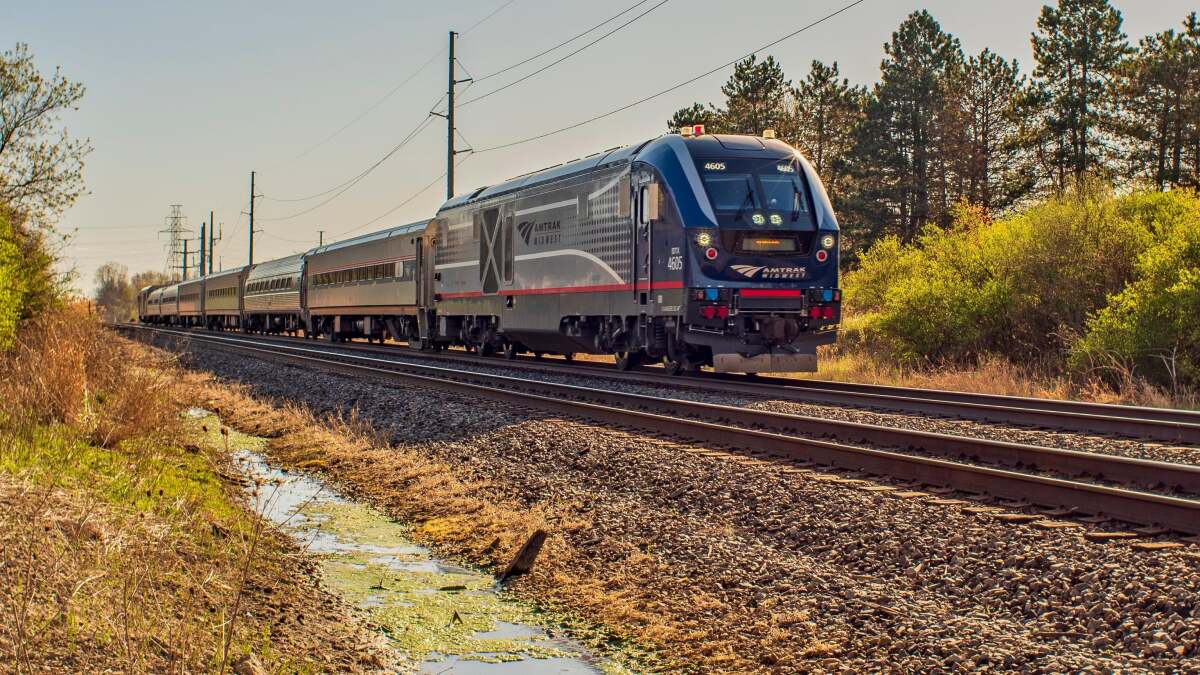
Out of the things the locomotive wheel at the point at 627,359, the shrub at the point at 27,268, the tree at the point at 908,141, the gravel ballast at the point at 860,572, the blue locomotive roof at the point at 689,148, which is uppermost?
the tree at the point at 908,141

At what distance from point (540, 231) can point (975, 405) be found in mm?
10275

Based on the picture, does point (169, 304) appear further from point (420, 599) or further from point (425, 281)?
point (420, 599)

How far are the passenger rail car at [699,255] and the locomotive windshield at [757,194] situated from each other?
15mm

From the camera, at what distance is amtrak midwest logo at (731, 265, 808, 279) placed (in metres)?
16.7

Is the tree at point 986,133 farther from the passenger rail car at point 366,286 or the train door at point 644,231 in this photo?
the train door at point 644,231

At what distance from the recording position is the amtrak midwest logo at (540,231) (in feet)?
67.1

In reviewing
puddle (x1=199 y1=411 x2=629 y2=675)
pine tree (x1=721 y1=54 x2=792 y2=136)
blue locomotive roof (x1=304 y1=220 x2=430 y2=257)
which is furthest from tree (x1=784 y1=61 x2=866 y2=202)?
puddle (x1=199 y1=411 x2=629 y2=675)

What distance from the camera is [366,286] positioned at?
3531 centimetres

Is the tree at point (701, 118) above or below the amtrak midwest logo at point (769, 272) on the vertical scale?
above

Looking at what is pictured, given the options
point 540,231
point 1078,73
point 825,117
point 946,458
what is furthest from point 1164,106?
point 946,458

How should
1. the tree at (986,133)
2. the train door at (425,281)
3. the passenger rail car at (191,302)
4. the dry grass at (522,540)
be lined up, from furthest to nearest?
the passenger rail car at (191,302) < the tree at (986,133) < the train door at (425,281) < the dry grass at (522,540)

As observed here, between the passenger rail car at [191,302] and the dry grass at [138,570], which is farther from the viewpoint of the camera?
the passenger rail car at [191,302]

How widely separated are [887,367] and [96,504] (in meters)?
16.1

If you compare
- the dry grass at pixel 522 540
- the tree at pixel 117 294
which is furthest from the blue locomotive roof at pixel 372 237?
the tree at pixel 117 294
